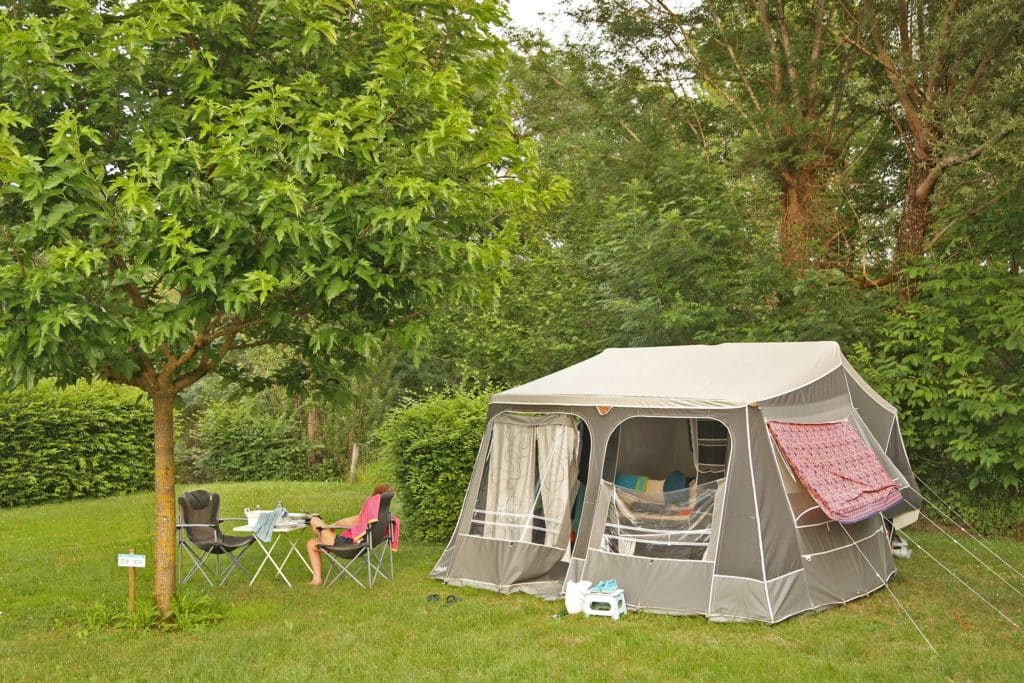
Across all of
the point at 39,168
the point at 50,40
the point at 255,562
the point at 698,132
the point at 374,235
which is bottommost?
the point at 255,562

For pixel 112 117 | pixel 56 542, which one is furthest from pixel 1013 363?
pixel 56 542

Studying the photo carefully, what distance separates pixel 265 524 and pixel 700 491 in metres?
3.26

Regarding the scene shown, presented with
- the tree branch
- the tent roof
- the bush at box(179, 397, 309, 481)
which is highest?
the tree branch

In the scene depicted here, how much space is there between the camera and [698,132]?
499 inches

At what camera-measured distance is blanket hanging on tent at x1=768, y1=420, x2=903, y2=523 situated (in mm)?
5789

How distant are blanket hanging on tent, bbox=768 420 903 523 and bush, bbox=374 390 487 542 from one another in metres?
3.39

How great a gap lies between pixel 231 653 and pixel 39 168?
9.54 feet

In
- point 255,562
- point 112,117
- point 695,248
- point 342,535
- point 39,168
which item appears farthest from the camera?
point 695,248

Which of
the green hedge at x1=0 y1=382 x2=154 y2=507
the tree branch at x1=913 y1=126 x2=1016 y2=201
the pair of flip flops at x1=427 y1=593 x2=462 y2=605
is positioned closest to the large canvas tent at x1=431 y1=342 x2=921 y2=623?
the pair of flip flops at x1=427 y1=593 x2=462 y2=605

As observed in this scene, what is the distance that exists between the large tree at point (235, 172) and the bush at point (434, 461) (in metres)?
3.05

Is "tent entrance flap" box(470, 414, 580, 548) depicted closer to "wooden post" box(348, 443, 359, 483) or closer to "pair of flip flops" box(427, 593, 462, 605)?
"pair of flip flops" box(427, 593, 462, 605)

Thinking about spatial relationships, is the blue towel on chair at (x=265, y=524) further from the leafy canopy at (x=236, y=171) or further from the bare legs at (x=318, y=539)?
the leafy canopy at (x=236, y=171)

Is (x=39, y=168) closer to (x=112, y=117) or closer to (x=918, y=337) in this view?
(x=112, y=117)

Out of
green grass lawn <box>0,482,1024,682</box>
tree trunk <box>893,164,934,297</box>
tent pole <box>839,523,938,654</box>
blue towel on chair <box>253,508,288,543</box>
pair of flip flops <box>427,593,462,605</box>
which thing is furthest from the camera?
tree trunk <box>893,164,934,297</box>
